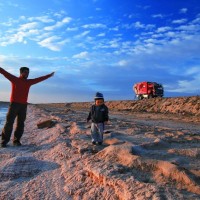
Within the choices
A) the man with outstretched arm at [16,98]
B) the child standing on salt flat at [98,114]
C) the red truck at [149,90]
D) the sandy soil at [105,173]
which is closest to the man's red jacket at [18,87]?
the man with outstretched arm at [16,98]

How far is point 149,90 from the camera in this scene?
148 feet

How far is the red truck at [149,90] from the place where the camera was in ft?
147

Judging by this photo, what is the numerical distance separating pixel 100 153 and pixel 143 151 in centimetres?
77

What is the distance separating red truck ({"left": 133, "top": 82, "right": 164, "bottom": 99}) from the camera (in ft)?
147

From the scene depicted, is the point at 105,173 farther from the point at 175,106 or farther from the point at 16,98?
the point at 175,106

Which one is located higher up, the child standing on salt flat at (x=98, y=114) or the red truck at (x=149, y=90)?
the red truck at (x=149, y=90)

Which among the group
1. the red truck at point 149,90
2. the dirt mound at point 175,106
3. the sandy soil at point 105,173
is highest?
the red truck at point 149,90

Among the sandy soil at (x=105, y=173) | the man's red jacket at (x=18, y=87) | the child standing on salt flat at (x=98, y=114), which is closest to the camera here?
the sandy soil at (x=105, y=173)

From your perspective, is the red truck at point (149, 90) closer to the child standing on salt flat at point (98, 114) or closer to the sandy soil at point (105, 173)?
the child standing on salt flat at point (98, 114)

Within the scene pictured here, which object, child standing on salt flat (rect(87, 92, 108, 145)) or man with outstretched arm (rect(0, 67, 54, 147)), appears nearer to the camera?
child standing on salt flat (rect(87, 92, 108, 145))

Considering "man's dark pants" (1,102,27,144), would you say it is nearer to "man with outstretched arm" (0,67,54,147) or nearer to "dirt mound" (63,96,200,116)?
"man with outstretched arm" (0,67,54,147)

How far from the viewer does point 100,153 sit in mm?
6320

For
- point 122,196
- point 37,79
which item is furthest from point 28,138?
point 122,196

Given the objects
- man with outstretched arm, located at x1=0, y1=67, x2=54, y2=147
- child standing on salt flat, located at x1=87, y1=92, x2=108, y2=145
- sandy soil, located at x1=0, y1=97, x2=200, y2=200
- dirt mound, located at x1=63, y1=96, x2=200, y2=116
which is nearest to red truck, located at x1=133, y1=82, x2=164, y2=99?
dirt mound, located at x1=63, y1=96, x2=200, y2=116
